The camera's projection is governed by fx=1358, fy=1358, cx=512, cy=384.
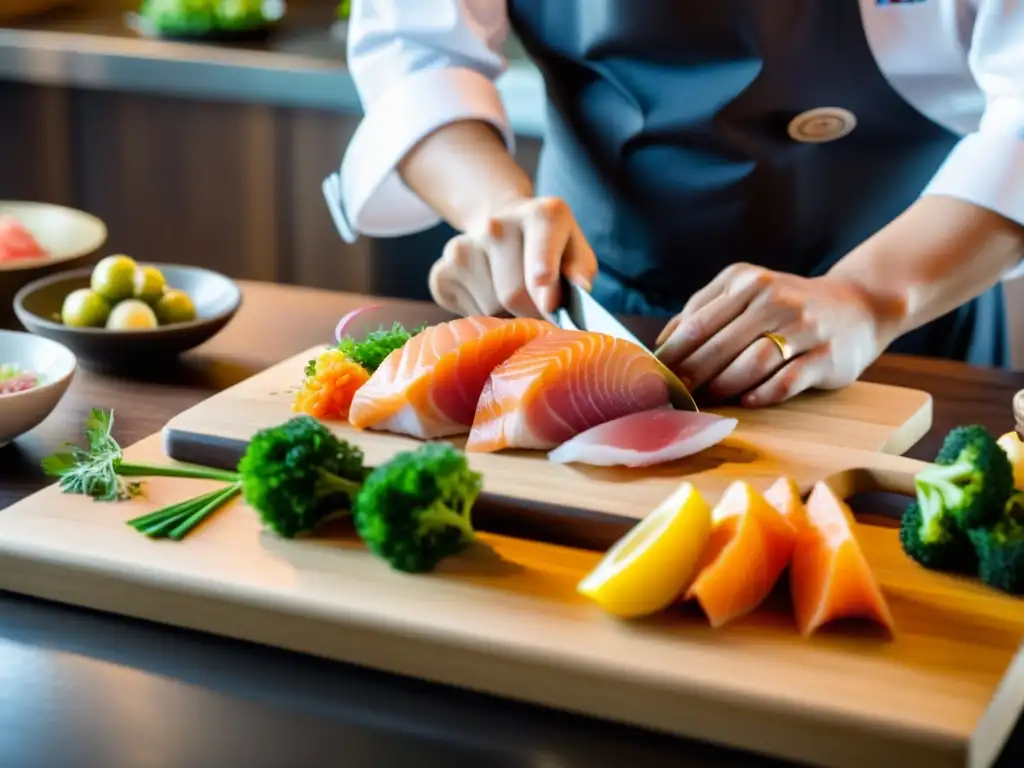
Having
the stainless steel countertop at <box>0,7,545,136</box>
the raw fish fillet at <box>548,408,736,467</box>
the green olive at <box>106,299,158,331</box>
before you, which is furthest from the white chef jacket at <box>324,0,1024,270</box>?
the stainless steel countertop at <box>0,7,545,136</box>

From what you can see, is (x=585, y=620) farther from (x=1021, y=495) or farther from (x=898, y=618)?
(x=1021, y=495)

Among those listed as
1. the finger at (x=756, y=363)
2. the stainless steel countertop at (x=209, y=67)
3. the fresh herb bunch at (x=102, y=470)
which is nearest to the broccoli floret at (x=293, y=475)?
the fresh herb bunch at (x=102, y=470)

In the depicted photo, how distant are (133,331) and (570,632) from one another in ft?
2.47

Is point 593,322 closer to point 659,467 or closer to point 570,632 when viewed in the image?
point 659,467

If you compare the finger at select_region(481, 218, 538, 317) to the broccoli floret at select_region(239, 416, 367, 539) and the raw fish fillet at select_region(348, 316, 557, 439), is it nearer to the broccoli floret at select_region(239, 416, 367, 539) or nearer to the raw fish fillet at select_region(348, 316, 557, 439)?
the raw fish fillet at select_region(348, 316, 557, 439)

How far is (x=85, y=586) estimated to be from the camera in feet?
3.55

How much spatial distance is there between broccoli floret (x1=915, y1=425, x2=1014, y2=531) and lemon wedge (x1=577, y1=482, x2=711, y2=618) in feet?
0.63

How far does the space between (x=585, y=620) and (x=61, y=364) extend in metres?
0.70

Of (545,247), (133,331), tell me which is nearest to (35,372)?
(133,331)

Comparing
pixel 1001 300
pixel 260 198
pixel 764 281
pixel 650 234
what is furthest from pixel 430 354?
pixel 260 198

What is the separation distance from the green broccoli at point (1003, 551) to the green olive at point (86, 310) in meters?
1.02

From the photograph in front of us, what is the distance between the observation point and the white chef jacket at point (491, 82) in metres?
1.51

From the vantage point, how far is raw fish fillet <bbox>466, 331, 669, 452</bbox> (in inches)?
49.4

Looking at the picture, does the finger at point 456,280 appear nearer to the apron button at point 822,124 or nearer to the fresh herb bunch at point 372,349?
the fresh herb bunch at point 372,349
